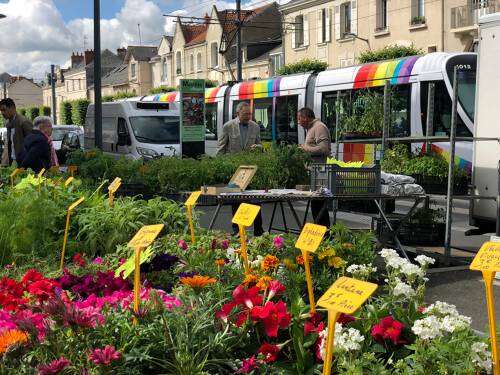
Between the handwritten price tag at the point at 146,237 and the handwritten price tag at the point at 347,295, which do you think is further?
the handwritten price tag at the point at 146,237

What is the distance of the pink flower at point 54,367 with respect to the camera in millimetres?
2270

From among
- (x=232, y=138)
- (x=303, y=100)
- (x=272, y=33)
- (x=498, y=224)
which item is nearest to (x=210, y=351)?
(x=498, y=224)

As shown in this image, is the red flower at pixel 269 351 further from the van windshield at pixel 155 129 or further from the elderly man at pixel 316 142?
the van windshield at pixel 155 129

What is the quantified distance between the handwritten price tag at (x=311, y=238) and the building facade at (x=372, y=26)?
29523mm

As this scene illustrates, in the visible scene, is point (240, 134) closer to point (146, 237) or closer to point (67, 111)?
point (146, 237)

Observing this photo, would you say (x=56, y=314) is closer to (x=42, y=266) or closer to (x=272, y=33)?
(x=42, y=266)

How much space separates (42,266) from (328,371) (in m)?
2.89

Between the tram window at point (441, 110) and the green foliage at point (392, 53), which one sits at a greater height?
the green foliage at point (392, 53)

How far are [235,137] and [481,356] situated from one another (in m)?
7.80

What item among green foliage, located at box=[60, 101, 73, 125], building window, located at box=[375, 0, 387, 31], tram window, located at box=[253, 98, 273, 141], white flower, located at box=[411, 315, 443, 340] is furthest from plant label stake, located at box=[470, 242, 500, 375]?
green foliage, located at box=[60, 101, 73, 125]

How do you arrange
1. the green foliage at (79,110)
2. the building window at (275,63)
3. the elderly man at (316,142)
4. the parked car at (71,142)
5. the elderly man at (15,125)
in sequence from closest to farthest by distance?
the elderly man at (316,142) < the elderly man at (15,125) < the parked car at (71,142) < the building window at (275,63) < the green foliage at (79,110)

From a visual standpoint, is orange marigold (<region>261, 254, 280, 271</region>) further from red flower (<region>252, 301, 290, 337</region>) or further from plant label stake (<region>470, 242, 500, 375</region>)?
plant label stake (<region>470, 242, 500, 375</region>)

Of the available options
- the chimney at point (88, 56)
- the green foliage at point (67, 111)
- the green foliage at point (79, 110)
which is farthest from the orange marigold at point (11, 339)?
the chimney at point (88, 56)

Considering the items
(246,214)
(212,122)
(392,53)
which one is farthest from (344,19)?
(246,214)
